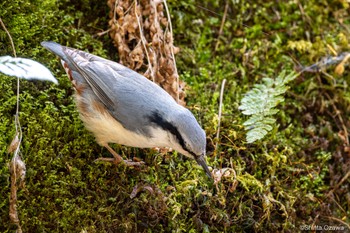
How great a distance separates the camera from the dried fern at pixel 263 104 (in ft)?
15.0

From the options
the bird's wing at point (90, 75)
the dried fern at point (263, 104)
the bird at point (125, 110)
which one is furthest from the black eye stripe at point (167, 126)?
the dried fern at point (263, 104)

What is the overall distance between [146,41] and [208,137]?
3.11 ft

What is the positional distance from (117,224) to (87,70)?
113cm

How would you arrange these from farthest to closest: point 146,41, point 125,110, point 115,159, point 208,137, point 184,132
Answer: point 146,41 < point 208,137 < point 115,159 < point 125,110 < point 184,132

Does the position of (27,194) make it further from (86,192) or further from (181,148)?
(181,148)

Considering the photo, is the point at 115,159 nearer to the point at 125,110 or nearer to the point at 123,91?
the point at 125,110

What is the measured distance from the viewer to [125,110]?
396cm

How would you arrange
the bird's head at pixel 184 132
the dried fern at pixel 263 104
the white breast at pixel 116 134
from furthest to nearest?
the dried fern at pixel 263 104 → the white breast at pixel 116 134 → the bird's head at pixel 184 132

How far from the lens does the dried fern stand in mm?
4574

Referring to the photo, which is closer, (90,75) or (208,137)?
(90,75)

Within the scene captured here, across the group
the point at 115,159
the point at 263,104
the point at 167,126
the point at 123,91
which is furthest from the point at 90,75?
the point at 263,104

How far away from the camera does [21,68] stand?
133 inches

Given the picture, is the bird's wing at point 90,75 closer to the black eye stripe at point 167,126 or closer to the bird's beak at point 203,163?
the black eye stripe at point 167,126

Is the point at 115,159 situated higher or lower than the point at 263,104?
lower
